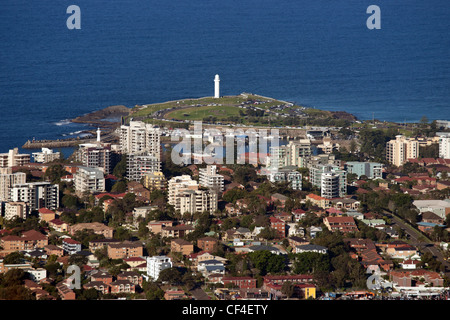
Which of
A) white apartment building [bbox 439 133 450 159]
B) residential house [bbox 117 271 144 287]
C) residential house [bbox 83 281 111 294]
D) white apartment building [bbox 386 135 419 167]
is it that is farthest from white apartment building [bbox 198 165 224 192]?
white apartment building [bbox 439 133 450 159]

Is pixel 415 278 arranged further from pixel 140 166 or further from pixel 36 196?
pixel 140 166

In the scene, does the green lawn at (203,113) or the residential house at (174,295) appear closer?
the residential house at (174,295)

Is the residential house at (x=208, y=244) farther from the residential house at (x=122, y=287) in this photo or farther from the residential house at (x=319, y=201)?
the residential house at (x=319, y=201)

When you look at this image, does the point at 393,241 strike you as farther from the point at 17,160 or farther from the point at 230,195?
the point at 17,160

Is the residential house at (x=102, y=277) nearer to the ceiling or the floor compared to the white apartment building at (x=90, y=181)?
nearer to the floor

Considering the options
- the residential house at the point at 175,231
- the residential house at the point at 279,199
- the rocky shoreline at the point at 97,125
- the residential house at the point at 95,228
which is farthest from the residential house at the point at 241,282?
the rocky shoreline at the point at 97,125
